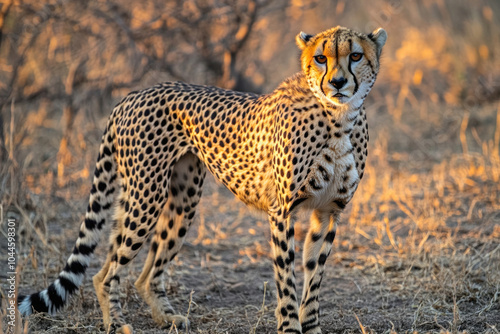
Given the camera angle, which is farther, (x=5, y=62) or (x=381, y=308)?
(x=5, y=62)

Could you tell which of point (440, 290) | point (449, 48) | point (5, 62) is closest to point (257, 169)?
point (440, 290)

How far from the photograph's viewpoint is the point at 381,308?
10.7 feet

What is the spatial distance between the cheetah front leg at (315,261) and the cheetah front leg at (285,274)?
122 mm

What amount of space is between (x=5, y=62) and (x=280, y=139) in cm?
465

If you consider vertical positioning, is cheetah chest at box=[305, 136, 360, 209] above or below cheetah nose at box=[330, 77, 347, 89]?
below

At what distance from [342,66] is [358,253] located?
186 centimetres

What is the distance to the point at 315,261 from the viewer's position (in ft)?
9.70

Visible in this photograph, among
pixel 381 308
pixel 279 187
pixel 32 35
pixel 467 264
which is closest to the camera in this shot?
pixel 279 187

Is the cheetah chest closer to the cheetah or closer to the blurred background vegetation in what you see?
the cheetah

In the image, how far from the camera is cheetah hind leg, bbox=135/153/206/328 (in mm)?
3361

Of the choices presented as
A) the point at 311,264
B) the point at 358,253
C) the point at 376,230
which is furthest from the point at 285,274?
the point at 376,230

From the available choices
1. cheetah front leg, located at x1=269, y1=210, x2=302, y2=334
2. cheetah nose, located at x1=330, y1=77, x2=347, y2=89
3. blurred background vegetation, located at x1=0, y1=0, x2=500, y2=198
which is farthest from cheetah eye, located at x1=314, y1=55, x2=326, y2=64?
blurred background vegetation, located at x1=0, y1=0, x2=500, y2=198

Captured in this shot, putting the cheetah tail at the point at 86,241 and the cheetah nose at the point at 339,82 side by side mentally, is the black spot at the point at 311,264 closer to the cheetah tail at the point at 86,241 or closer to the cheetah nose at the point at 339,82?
the cheetah nose at the point at 339,82

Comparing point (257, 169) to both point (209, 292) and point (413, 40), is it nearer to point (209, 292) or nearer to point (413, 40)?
point (209, 292)
